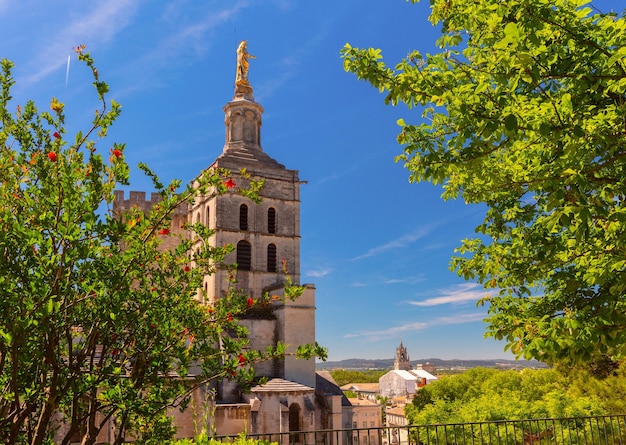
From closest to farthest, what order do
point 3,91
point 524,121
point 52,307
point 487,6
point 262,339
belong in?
point 52,307 → point 524,121 → point 487,6 → point 3,91 → point 262,339

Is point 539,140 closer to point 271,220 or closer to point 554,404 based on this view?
point 554,404

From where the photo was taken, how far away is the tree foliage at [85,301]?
11.9 feet

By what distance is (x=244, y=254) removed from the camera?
32938 mm

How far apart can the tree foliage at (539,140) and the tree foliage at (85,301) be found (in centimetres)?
255

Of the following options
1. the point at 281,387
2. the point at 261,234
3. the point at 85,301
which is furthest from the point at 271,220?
the point at 85,301

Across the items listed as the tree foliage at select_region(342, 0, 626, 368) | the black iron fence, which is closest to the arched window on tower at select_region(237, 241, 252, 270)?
the black iron fence

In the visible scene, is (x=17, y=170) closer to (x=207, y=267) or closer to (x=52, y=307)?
(x=52, y=307)

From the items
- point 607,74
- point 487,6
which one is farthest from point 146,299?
point 607,74

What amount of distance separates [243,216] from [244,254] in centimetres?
269

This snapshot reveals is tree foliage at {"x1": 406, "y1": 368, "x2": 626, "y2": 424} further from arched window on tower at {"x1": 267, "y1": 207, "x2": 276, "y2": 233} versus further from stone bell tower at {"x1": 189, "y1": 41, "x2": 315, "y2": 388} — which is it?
arched window on tower at {"x1": 267, "y1": 207, "x2": 276, "y2": 233}

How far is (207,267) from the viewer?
22.3 feet

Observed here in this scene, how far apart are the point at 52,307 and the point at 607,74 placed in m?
5.18

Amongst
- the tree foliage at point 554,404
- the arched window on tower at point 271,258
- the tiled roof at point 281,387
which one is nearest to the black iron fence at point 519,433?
the tree foliage at point 554,404

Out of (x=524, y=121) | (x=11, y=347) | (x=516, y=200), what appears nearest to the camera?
(x=11, y=347)
